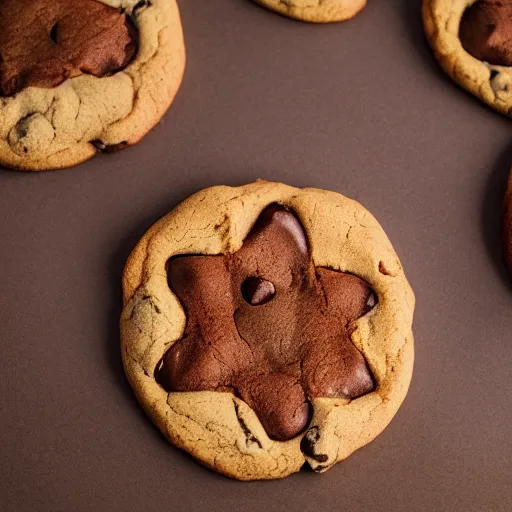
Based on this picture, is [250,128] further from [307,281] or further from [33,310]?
[33,310]

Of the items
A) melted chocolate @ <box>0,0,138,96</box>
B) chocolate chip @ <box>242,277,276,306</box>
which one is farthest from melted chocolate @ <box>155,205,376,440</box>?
melted chocolate @ <box>0,0,138,96</box>

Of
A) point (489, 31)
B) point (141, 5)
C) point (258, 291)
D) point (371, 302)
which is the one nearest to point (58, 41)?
point (141, 5)

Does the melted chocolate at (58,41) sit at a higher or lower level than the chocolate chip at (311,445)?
higher

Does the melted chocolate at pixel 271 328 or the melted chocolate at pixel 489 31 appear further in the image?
the melted chocolate at pixel 489 31

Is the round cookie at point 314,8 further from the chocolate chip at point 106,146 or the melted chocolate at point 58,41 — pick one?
the chocolate chip at point 106,146

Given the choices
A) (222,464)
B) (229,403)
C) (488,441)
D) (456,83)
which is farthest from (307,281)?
(456,83)

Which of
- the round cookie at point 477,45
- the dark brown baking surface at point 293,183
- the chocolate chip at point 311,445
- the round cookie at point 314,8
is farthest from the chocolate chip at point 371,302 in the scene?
the round cookie at point 314,8

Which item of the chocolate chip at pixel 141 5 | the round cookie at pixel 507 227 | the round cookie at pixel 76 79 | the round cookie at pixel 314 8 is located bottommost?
the round cookie at pixel 507 227

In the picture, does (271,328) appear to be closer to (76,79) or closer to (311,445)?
(311,445)

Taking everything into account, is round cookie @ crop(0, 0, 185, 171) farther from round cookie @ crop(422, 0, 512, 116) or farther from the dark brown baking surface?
round cookie @ crop(422, 0, 512, 116)

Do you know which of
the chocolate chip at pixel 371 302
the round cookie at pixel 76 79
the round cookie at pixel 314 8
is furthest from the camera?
Answer: the round cookie at pixel 314 8
